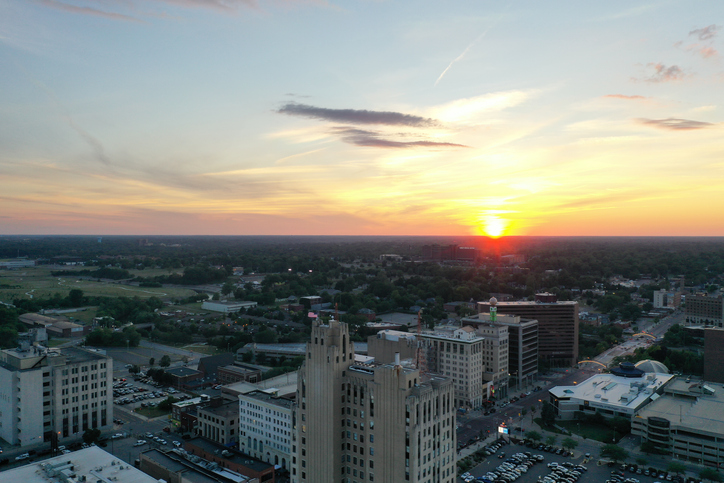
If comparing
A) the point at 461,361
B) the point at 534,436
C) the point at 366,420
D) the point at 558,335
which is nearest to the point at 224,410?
the point at 366,420

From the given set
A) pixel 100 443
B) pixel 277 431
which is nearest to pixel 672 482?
pixel 277 431

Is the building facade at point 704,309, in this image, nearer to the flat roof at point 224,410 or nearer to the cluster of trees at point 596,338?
the cluster of trees at point 596,338

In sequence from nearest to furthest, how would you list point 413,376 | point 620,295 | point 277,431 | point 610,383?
point 413,376 → point 277,431 → point 610,383 → point 620,295

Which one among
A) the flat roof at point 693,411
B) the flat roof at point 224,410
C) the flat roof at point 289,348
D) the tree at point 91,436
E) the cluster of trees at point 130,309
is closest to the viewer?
the tree at point 91,436

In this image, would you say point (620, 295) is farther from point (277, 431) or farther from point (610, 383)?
point (277, 431)

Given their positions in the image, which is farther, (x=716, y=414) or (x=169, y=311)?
(x=169, y=311)

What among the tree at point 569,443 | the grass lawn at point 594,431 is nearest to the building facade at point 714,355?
the grass lawn at point 594,431

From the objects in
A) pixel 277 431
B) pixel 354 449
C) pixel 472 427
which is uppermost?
pixel 354 449

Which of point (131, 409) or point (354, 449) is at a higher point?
point (354, 449)
